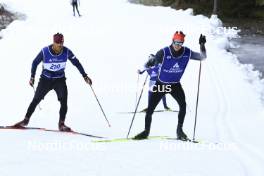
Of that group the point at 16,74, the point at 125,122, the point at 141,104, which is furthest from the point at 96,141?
the point at 16,74


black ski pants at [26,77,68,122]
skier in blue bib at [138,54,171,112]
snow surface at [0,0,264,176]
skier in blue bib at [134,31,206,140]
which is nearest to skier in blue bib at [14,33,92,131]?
black ski pants at [26,77,68,122]

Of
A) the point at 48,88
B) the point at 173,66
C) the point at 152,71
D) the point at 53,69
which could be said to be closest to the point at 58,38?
the point at 53,69

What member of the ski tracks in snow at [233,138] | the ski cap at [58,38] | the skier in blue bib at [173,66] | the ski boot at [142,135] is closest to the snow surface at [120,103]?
the ski tracks in snow at [233,138]

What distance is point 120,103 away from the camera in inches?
578

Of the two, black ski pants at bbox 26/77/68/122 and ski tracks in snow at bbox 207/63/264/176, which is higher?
black ski pants at bbox 26/77/68/122

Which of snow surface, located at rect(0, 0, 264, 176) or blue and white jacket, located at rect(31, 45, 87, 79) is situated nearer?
snow surface, located at rect(0, 0, 264, 176)

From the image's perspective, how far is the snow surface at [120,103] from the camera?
7457 mm

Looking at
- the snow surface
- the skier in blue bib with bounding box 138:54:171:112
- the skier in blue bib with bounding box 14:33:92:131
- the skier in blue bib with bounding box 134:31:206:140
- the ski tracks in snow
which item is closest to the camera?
the snow surface

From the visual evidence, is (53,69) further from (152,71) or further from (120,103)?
(120,103)

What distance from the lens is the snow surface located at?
7457 millimetres

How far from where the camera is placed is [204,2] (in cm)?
4000

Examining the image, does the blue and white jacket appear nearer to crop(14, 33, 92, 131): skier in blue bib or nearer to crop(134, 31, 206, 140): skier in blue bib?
crop(14, 33, 92, 131): skier in blue bib

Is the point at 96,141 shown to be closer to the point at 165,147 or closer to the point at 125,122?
the point at 165,147

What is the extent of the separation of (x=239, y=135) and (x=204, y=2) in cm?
3071
